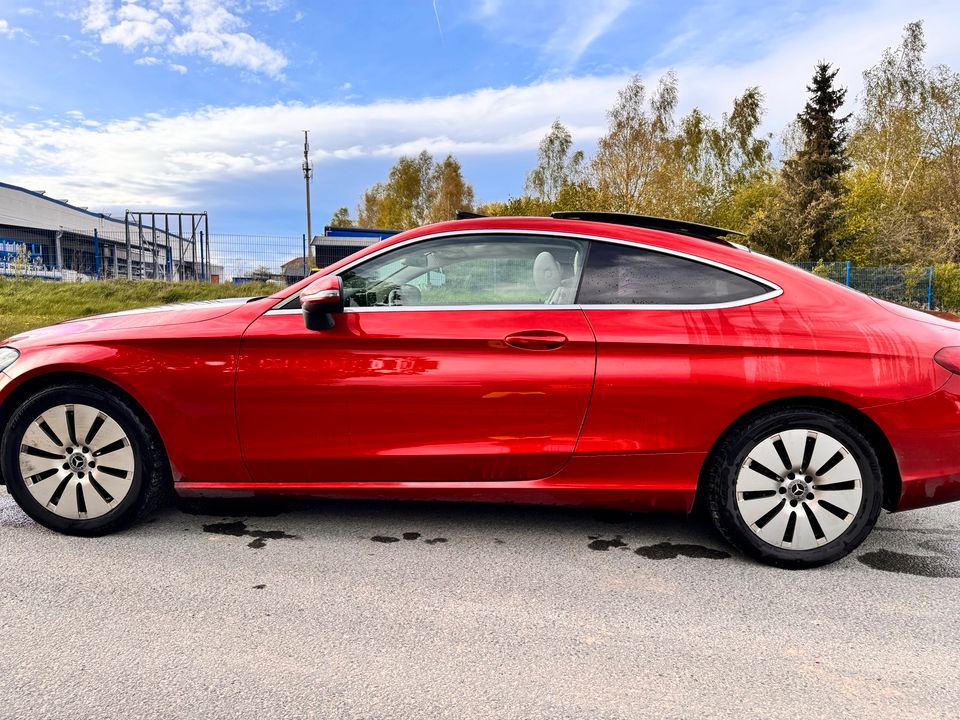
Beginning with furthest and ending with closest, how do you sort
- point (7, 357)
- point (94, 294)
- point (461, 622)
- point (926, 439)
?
1. point (94, 294)
2. point (7, 357)
3. point (926, 439)
4. point (461, 622)

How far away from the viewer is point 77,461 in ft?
10.1

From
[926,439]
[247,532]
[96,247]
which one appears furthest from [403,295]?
[96,247]

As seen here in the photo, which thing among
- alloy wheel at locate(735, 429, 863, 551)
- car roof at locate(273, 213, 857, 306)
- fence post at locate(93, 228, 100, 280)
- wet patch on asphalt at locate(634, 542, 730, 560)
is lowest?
wet patch on asphalt at locate(634, 542, 730, 560)

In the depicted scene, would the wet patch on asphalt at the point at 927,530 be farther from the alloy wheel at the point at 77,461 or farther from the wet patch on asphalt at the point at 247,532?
the alloy wheel at the point at 77,461

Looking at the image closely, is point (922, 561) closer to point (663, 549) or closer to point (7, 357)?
point (663, 549)

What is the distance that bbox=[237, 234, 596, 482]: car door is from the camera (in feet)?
9.34

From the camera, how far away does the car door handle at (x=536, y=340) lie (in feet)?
9.32

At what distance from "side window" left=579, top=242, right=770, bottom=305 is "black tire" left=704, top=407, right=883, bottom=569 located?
57 cm

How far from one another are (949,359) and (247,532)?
3.24 m

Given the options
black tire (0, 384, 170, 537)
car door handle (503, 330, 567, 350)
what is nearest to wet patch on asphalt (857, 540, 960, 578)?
car door handle (503, 330, 567, 350)

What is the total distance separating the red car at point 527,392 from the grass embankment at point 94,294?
1292 centimetres

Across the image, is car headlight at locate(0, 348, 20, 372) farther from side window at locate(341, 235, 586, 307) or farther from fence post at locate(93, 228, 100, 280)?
fence post at locate(93, 228, 100, 280)

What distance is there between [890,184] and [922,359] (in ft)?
128

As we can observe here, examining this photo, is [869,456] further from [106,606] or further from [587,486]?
[106,606]
